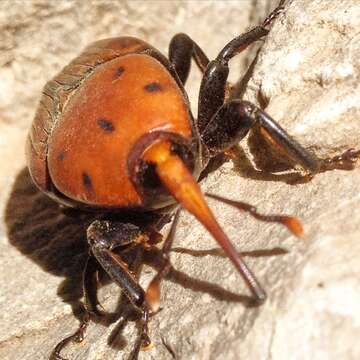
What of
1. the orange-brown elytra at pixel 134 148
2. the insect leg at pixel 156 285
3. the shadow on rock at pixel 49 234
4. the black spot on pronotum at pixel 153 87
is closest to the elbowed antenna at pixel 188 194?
the orange-brown elytra at pixel 134 148

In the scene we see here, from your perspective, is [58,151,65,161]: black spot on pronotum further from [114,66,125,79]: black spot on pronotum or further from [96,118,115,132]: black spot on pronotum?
[114,66,125,79]: black spot on pronotum

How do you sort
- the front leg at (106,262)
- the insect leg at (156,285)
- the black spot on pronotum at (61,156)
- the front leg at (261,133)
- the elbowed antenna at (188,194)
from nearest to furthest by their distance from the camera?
the elbowed antenna at (188,194), the insect leg at (156,285), the front leg at (261,133), the front leg at (106,262), the black spot on pronotum at (61,156)

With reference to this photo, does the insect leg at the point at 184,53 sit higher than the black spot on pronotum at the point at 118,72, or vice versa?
the black spot on pronotum at the point at 118,72

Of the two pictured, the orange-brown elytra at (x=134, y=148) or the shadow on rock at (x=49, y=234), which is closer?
the orange-brown elytra at (x=134, y=148)

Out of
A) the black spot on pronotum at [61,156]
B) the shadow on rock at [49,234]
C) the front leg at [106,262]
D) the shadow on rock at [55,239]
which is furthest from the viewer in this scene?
the shadow on rock at [49,234]

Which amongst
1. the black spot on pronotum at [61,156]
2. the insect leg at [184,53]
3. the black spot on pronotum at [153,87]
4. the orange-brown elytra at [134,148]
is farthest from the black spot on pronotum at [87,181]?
the insect leg at [184,53]

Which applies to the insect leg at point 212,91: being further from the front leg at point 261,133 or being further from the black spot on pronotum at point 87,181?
the black spot on pronotum at point 87,181

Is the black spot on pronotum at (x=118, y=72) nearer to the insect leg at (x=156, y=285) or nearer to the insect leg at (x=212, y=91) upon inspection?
the insect leg at (x=212, y=91)

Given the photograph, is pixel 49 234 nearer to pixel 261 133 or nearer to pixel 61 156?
pixel 61 156

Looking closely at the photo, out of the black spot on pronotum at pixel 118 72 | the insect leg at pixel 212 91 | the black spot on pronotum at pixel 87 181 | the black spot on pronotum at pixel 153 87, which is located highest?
the black spot on pronotum at pixel 118 72
